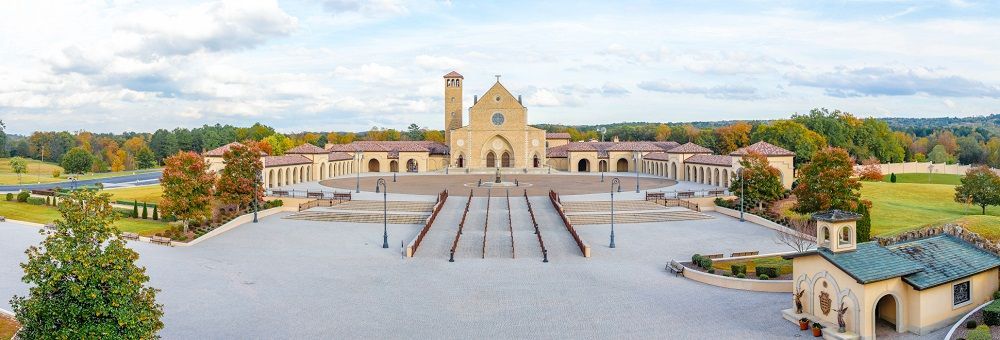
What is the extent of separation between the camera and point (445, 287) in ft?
75.0

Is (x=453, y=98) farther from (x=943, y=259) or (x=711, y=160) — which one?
(x=943, y=259)

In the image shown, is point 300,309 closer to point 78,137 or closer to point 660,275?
point 660,275

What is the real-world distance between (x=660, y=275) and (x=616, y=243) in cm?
729

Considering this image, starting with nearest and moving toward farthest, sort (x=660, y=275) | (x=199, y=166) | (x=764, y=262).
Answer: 1. (x=660, y=275)
2. (x=764, y=262)
3. (x=199, y=166)

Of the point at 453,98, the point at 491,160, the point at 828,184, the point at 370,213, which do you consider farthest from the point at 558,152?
the point at 828,184

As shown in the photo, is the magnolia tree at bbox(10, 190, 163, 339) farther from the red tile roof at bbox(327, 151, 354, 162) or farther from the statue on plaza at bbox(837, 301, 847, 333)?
the red tile roof at bbox(327, 151, 354, 162)

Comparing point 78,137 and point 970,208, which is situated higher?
point 78,137

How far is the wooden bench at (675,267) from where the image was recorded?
81.9 ft

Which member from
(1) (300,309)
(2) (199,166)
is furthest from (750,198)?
(2) (199,166)

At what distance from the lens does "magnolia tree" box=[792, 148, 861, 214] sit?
35.9 meters

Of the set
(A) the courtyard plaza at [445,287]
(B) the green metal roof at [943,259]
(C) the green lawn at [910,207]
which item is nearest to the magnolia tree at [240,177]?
(A) the courtyard plaza at [445,287]

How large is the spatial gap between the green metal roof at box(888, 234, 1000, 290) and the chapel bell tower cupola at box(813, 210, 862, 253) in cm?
165

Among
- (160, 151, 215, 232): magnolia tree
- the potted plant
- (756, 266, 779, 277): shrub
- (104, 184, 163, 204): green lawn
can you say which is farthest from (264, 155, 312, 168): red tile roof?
the potted plant

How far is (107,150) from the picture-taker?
409 feet
